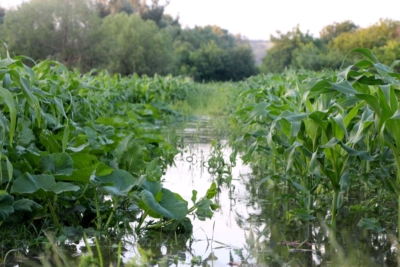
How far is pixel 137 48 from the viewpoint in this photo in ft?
140

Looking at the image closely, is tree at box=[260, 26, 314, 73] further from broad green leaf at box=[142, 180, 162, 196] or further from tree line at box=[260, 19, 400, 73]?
broad green leaf at box=[142, 180, 162, 196]

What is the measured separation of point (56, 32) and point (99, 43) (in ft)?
10.8

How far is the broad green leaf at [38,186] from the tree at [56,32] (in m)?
36.5

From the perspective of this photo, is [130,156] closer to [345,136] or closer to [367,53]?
[345,136]

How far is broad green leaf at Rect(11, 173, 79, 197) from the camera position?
6.88 feet

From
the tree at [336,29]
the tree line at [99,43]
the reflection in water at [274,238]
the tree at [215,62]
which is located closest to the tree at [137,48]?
the tree line at [99,43]

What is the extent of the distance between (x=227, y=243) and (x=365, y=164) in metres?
1.17

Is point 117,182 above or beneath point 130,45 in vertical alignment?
beneath

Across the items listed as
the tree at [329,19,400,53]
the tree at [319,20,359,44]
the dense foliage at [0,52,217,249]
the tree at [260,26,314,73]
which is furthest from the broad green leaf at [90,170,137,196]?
the tree at [319,20,359,44]

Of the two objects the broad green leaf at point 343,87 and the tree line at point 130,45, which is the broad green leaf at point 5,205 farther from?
the tree line at point 130,45

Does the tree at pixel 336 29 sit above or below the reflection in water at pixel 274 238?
above

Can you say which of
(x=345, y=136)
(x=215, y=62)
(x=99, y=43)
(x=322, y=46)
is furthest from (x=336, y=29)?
(x=345, y=136)

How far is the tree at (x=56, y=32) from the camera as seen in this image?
123 feet

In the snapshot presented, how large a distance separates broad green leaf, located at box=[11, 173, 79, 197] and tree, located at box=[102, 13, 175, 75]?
39.8m
